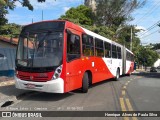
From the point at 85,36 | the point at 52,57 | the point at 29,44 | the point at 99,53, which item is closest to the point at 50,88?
the point at 52,57

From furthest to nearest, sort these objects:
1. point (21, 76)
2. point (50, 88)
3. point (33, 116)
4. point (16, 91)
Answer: point (16, 91) → point (21, 76) → point (50, 88) → point (33, 116)

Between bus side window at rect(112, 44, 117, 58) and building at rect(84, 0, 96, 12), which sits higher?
building at rect(84, 0, 96, 12)

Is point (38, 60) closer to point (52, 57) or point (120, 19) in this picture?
point (52, 57)

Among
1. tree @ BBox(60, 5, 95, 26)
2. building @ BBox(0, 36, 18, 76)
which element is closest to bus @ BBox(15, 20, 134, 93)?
building @ BBox(0, 36, 18, 76)

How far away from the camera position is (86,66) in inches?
528

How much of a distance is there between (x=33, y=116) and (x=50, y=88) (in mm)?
2370

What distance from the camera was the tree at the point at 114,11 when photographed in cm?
4888

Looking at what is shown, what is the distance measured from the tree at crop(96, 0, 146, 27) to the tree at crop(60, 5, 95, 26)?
128cm

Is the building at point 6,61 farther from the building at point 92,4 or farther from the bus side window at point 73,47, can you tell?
the building at point 92,4

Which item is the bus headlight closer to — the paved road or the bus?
the bus

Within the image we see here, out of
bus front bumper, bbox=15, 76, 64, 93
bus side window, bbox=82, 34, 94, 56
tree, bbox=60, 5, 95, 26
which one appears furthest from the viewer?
tree, bbox=60, 5, 95, 26

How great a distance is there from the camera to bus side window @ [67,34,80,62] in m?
11.5

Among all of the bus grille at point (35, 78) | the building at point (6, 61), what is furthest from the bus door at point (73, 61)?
the building at point (6, 61)

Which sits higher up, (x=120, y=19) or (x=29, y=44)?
(x=120, y=19)
